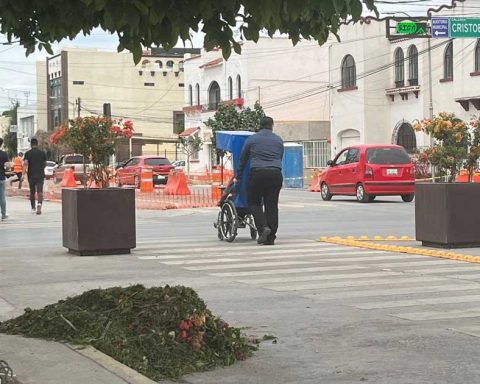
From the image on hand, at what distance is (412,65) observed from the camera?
42.4 metres

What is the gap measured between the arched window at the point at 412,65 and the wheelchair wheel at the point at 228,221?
30.1 meters

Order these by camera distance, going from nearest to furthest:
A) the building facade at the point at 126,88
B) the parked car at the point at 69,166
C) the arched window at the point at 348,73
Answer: the parked car at the point at 69,166
the arched window at the point at 348,73
the building facade at the point at 126,88

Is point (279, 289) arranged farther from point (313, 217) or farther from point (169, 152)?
point (169, 152)

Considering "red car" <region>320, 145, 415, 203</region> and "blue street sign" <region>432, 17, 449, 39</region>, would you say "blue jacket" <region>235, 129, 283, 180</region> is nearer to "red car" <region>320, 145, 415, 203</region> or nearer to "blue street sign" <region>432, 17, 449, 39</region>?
"red car" <region>320, 145, 415, 203</region>

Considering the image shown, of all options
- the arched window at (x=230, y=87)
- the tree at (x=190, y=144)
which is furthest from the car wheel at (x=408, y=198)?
the tree at (x=190, y=144)

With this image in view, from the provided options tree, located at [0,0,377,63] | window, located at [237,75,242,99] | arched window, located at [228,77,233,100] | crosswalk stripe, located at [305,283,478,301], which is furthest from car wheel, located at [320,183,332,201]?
arched window, located at [228,77,233,100]

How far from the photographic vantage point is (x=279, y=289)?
869 centimetres

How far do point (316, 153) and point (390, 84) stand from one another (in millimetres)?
7494

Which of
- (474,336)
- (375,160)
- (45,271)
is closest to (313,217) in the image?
(375,160)

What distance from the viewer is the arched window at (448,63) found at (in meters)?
39.5

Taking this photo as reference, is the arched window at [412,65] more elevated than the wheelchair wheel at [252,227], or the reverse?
the arched window at [412,65]

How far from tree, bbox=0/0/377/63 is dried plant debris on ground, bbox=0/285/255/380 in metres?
2.00

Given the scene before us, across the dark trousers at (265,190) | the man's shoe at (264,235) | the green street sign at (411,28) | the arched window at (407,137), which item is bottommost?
the man's shoe at (264,235)

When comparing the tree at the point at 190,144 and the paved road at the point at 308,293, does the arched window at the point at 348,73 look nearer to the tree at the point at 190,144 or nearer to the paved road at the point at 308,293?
the tree at the point at 190,144
